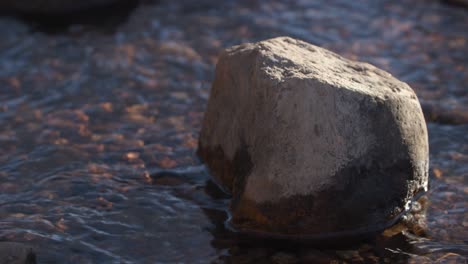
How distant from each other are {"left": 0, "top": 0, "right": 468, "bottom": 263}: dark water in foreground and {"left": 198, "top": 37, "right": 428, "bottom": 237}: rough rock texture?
7.4 inches

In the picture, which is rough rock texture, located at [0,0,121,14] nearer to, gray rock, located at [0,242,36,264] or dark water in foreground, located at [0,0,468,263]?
dark water in foreground, located at [0,0,468,263]

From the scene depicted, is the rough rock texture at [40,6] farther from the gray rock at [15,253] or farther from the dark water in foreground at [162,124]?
the gray rock at [15,253]

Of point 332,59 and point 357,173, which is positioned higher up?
point 332,59

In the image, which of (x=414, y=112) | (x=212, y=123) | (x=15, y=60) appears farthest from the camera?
(x=15, y=60)

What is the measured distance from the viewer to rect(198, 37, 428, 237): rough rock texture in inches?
186

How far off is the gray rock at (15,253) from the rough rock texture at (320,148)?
1.35 meters

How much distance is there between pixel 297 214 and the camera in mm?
4801

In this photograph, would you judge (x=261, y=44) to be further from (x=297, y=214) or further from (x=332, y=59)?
(x=297, y=214)

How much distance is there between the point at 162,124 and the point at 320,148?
2074 millimetres

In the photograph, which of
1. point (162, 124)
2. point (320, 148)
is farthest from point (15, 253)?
point (162, 124)

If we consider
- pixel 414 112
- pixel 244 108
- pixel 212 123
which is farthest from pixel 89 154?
pixel 414 112

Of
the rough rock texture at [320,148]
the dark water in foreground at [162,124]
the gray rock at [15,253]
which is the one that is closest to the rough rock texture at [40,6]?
the dark water in foreground at [162,124]

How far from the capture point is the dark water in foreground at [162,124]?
4859mm

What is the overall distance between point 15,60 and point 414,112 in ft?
13.7
